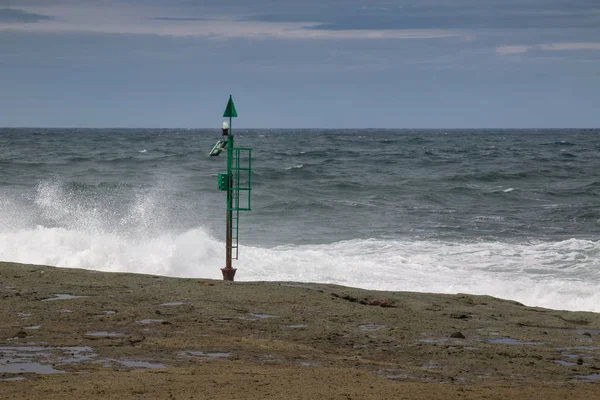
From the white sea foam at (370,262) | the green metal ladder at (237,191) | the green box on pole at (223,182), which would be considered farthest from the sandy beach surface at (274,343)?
the white sea foam at (370,262)

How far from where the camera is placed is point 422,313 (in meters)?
10.0

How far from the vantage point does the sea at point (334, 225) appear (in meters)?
16.0

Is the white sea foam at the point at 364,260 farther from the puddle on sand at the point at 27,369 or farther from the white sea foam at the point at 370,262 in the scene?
the puddle on sand at the point at 27,369

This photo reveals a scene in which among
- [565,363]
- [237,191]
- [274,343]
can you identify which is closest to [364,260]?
[237,191]

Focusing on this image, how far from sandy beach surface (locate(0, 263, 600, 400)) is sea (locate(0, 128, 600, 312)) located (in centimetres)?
431

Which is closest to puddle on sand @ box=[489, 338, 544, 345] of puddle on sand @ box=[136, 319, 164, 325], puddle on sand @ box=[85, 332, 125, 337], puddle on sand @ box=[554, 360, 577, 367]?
puddle on sand @ box=[554, 360, 577, 367]

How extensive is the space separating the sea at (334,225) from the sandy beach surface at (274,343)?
4.31 meters

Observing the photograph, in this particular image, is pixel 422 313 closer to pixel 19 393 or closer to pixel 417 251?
pixel 19 393

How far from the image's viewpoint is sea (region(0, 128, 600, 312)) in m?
16.0

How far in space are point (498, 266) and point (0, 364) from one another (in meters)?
11.8

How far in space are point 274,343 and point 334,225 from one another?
15.6 meters

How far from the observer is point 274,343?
26.6 feet

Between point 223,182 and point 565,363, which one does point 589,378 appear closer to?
point 565,363

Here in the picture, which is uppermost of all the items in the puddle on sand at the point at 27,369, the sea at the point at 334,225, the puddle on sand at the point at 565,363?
the puddle on sand at the point at 27,369
